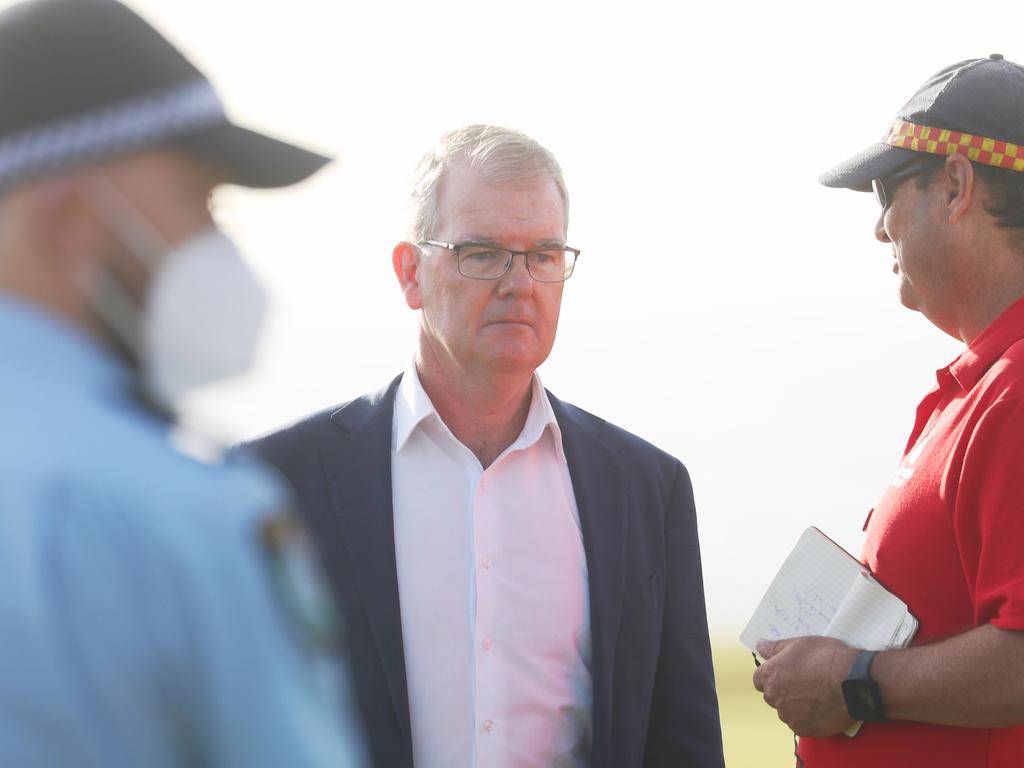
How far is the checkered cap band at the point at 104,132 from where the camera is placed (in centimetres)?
92

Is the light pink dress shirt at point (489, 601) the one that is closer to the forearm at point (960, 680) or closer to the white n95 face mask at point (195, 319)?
the forearm at point (960, 680)

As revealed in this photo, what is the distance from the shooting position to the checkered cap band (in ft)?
3.02

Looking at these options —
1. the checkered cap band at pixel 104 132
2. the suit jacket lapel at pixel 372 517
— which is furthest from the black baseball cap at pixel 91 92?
the suit jacket lapel at pixel 372 517

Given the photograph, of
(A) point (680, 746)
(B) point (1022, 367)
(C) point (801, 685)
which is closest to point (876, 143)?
(B) point (1022, 367)

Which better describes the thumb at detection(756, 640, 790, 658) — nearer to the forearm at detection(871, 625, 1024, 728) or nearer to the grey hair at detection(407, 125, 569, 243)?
the forearm at detection(871, 625, 1024, 728)

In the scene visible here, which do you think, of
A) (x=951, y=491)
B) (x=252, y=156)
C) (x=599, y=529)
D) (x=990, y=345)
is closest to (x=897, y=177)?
(x=990, y=345)

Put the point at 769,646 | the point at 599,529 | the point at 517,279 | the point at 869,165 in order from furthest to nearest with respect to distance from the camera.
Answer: the point at 517,279 → the point at 599,529 → the point at 869,165 → the point at 769,646

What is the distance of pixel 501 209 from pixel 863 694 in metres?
1.32

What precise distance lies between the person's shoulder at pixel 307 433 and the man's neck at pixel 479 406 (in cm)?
13

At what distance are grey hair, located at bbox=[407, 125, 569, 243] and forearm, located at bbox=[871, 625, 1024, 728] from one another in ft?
4.24

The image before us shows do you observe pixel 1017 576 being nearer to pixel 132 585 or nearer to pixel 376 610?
pixel 376 610

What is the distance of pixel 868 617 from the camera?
2.28m

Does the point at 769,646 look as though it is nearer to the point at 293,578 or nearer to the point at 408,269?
the point at 408,269

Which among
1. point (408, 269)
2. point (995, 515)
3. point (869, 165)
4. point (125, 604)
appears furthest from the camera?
point (408, 269)
